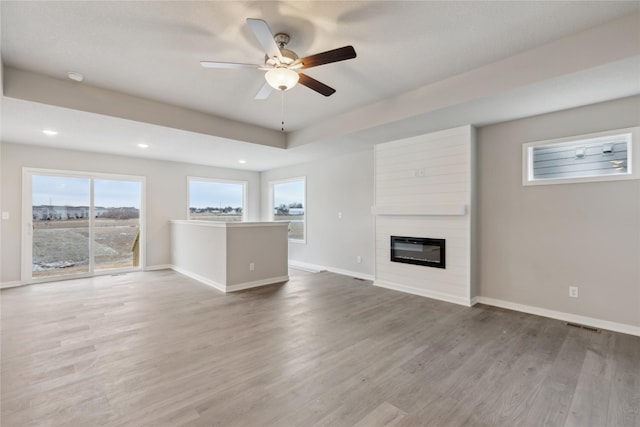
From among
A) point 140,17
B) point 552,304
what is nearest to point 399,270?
point 552,304

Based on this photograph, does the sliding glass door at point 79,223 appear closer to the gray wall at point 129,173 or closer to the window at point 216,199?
the gray wall at point 129,173

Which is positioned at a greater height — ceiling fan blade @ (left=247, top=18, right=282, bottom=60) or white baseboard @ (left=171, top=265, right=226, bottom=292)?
ceiling fan blade @ (left=247, top=18, right=282, bottom=60)

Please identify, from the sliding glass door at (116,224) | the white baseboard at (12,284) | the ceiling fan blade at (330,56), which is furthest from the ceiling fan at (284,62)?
the white baseboard at (12,284)

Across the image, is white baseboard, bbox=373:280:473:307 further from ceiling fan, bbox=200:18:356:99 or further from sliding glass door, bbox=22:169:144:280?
sliding glass door, bbox=22:169:144:280

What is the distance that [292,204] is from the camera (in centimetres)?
752

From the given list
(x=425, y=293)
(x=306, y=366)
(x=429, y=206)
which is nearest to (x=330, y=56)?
(x=306, y=366)

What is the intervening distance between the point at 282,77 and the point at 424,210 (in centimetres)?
298

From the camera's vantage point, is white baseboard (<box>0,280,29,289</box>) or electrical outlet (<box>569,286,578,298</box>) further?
white baseboard (<box>0,280,29,289</box>)

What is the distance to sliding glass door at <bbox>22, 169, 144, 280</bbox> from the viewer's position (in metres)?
5.26

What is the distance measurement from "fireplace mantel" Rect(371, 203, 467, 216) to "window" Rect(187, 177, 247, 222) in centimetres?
442

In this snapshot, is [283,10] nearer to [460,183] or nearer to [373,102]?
[373,102]

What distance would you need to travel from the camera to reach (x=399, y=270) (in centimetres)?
484

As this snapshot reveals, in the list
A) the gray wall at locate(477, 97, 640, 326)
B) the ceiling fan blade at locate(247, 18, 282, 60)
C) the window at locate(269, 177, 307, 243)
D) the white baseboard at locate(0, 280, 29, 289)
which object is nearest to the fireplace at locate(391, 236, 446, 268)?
the gray wall at locate(477, 97, 640, 326)

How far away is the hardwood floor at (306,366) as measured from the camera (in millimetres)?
1851
